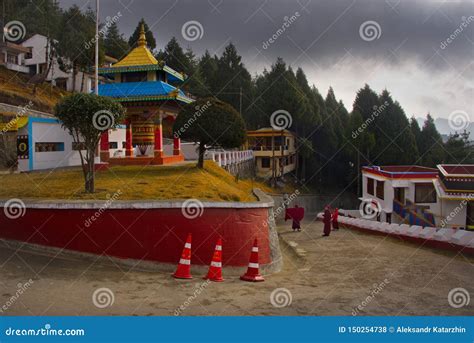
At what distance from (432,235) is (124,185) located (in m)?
12.1

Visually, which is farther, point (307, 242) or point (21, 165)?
point (21, 165)

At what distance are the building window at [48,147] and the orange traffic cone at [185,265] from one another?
46.3ft

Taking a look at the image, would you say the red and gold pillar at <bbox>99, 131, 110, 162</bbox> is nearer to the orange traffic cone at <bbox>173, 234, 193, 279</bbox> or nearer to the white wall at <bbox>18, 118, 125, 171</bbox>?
the white wall at <bbox>18, 118, 125, 171</bbox>

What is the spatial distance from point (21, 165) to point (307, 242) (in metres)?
13.6

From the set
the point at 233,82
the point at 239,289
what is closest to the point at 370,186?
the point at 233,82

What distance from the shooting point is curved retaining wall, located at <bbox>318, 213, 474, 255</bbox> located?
611 inches

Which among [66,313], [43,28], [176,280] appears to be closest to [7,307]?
[66,313]

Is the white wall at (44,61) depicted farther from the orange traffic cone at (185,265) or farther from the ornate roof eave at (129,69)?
the orange traffic cone at (185,265)

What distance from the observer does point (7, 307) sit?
24.0 feet

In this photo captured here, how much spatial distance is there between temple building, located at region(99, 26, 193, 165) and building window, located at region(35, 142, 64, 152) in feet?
7.90

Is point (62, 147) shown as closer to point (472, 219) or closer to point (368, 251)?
point (368, 251)

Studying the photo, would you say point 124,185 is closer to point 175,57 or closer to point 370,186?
point 370,186

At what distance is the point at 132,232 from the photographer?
1118cm

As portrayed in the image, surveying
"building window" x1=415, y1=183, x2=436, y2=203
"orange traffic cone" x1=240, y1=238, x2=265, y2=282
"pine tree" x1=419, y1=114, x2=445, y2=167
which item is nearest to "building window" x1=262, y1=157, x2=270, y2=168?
"pine tree" x1=419, y1=114, x2=445, y2=167
